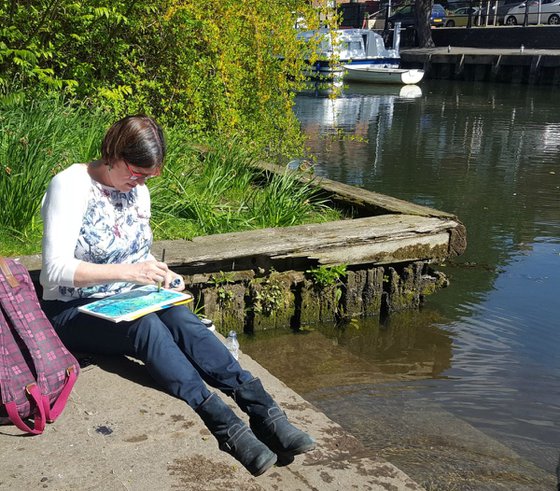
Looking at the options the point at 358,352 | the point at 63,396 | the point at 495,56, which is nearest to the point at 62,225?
the point at 63,396

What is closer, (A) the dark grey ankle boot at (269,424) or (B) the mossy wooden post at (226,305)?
(A) the dark grey ankle boot at (269,424)

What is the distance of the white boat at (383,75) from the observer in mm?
31062

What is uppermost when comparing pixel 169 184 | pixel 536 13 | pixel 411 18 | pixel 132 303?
pixel 536 13

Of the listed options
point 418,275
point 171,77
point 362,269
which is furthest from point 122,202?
point 171,77

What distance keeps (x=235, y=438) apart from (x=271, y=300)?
2.90 meters

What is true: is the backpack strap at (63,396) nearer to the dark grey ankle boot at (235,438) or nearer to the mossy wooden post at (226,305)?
the dark grey ankle boot at (235,438)

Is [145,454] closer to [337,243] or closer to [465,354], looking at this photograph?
[337,243]

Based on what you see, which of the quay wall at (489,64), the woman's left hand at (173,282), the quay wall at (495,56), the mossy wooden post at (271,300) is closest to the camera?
the woman's left hand at (173,282)

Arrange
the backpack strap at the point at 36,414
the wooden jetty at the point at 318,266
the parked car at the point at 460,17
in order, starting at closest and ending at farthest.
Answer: the backpack strap at the point at 36,414 < the wooden jetty at the point at 318,266 < the parked car at the point at 460,17

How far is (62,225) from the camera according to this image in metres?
3.45

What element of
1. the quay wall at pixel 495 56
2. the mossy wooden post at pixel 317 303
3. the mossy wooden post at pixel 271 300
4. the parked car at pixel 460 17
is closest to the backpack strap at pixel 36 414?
the mossy wooden post at pixel 271 300

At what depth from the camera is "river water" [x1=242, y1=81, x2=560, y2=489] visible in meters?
4.80

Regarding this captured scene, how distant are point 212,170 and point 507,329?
284 cm

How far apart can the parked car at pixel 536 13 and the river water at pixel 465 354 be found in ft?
94.5
